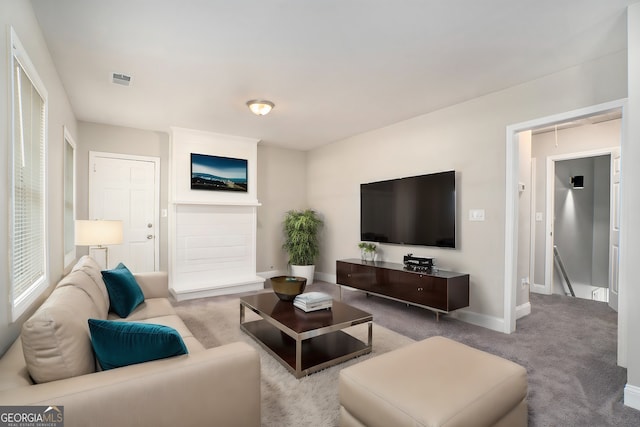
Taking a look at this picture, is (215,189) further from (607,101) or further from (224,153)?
(607,101)

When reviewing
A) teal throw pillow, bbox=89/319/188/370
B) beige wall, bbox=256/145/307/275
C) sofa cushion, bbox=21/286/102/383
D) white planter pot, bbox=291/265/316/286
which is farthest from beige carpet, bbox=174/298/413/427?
beige wall, bbox=256/145/307/275

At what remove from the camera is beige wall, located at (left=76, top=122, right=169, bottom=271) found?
4.49 metres

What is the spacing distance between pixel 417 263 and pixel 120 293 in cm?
306

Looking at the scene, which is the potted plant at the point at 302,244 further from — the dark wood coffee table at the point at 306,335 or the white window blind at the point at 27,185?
the white window blind at the point at 27,185

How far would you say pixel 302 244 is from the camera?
5609 millimetres

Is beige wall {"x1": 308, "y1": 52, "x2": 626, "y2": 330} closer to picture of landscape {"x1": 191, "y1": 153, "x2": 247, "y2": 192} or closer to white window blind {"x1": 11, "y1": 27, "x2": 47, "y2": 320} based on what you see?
picture of landscape {"x1": 191, "y1": 153, "x2": 247, "y2": 192}

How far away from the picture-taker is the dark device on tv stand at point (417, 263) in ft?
12.3

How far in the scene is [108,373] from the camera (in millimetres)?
1255

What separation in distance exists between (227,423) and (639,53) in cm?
312

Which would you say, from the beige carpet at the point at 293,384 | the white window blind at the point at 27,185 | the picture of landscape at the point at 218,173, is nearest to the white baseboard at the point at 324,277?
the picture of landscape at the point at 218,173

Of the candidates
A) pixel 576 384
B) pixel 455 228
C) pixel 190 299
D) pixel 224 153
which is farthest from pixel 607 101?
pixel 190 299

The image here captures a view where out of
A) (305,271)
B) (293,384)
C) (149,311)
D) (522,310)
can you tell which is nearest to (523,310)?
(522,310)

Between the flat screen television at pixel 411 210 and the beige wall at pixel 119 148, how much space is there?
3132 millimetres

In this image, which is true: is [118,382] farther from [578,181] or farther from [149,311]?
[578,181]
